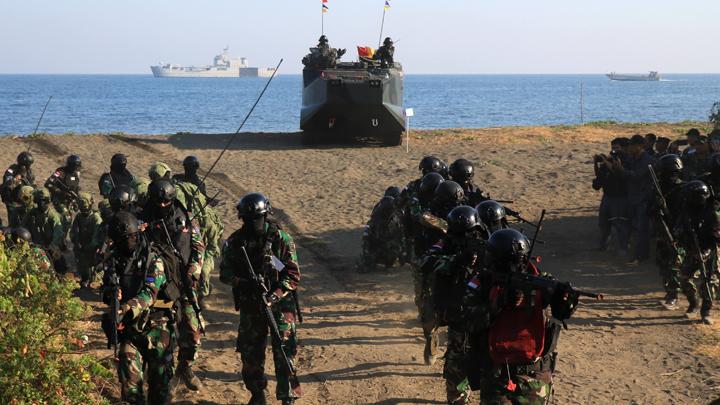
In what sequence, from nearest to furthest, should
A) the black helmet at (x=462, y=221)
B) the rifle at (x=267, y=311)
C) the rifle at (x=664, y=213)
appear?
the rifle at (x=267, y=311) < the black helmet at (x=462, y=221) < the rifle at (x=664, y=213)

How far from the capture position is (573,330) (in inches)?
388

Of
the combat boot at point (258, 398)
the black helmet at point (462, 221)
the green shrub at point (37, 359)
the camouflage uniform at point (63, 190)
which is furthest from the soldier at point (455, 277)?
the camouflage uniform at point (63, 190)

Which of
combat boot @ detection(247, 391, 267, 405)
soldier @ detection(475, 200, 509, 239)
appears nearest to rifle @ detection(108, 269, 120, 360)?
combat boot @ detection(247, 391, 267, 405)

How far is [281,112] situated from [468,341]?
65.7 metres

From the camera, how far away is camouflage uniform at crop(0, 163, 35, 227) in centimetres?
1227

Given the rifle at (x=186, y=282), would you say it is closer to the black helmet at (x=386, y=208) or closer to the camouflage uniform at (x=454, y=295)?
the camouflage uniform at (x=454, y=295)

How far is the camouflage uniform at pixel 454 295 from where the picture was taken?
679 cm

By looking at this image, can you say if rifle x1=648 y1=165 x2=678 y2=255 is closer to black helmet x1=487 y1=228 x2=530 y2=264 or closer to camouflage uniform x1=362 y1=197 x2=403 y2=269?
camouflage uniform x1=362 y1=197 x2=403 y2=269

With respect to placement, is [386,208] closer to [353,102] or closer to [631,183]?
[631,183]

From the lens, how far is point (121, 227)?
6.54 metres

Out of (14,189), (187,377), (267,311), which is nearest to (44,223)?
(14,189)

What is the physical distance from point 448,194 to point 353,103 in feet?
52.5

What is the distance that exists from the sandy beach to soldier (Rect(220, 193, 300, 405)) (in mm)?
785

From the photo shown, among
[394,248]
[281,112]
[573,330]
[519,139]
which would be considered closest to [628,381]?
[573,330]
